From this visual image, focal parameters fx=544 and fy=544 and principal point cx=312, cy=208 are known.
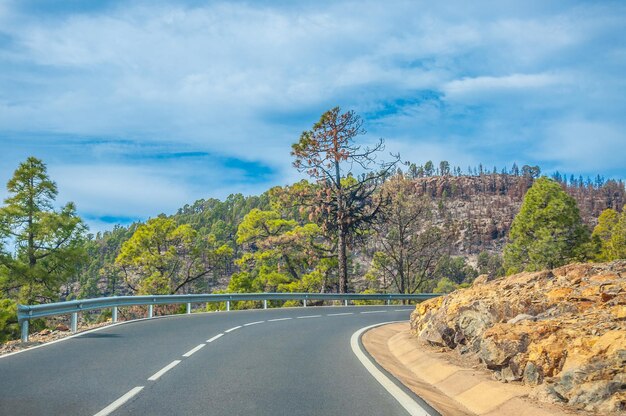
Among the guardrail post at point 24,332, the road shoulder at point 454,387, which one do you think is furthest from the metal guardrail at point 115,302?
the road shoulder at point 454,387

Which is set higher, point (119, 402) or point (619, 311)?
point (619, 311)

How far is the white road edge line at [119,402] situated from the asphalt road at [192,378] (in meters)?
0.01

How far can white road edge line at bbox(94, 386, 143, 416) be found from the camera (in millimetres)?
5914

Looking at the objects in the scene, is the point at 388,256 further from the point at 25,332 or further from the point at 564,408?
the point at 564,408

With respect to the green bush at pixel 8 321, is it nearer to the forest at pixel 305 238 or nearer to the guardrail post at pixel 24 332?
the forest at pixel 305 238

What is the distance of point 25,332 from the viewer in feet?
43.0

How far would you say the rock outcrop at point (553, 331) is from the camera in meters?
5.05

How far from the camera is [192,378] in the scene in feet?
26.2

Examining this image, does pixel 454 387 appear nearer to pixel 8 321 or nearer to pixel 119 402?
pixel 119 402

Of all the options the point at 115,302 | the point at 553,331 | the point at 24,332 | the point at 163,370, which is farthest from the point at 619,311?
the point at 115,302

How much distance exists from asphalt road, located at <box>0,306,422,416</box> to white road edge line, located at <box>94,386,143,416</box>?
13 millimetres

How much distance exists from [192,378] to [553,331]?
4976mm

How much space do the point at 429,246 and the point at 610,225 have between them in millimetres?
36940

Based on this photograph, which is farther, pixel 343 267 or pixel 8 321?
pixel 343 267
